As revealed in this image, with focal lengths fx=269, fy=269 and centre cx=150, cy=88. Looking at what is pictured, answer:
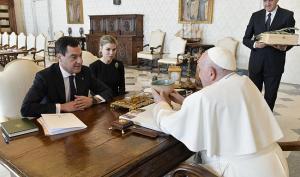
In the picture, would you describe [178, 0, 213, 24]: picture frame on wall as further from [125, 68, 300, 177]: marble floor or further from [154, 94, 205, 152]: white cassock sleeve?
[154, 94, 205, 152]: white cassock sleeve

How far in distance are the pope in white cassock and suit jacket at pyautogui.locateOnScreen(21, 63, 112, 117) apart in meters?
0.84

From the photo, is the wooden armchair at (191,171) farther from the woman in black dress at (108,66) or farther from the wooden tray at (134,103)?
the woman in black dress at (108,66)

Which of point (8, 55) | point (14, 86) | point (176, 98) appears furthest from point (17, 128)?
point (8, 55)

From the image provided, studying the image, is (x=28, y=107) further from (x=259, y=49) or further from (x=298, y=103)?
(x=298, y=103)

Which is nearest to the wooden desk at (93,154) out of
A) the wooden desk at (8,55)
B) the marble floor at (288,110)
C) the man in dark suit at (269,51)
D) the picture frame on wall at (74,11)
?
the marble floor at (288,110)

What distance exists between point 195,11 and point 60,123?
21.9ft

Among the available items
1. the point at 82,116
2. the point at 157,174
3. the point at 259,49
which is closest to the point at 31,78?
the point at 82,116

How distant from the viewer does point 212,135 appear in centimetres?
133

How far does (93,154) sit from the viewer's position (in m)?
1.23

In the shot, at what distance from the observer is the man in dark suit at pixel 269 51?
3.11 metres

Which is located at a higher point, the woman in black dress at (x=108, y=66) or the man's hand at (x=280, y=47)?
the man's hand at (x=280, y=47)

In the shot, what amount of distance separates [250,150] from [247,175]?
142mm

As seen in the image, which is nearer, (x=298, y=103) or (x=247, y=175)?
(x=247, y=175)

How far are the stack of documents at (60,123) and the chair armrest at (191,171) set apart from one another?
584mm
